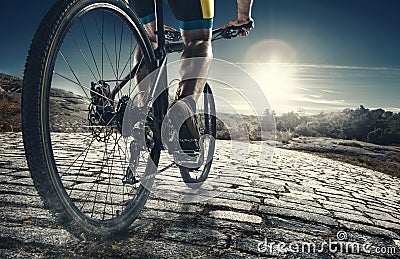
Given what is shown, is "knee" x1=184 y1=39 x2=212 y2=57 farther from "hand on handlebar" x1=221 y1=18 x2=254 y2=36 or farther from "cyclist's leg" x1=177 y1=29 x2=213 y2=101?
"hand on handlebar" x1=221 y1=18 x2=254 y2=36

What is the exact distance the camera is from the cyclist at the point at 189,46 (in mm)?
2473

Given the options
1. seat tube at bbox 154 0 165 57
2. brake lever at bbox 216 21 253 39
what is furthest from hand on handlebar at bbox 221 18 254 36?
seat tube at bbox 154 0 165 57

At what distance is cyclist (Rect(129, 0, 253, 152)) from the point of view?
247 centimetres

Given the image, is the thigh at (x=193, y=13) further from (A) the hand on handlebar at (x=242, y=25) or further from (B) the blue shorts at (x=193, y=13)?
(A) the hand on handlebar at (x=242, y=25)

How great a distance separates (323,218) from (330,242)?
1.88ft

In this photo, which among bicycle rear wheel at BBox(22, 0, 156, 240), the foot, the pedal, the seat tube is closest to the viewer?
bicycle rear wheel at BBox(22, 0, 156, 240)

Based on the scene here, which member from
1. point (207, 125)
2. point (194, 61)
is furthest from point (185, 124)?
point (207, 125)

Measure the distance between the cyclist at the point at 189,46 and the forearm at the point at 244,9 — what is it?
529mm

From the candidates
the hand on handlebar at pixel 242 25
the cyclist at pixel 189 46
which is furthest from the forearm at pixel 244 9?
the cyclist at pixel 189 46

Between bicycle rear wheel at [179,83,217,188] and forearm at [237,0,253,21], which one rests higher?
forearm at [237,0,253,21]

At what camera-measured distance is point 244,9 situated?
2.96 meters

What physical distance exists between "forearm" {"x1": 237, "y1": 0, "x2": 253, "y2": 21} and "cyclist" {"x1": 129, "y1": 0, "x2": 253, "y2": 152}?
0.53 meters

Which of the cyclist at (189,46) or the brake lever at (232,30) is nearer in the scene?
the cyclist at (189,46)

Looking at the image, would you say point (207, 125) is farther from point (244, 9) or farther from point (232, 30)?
point (244, 9)
